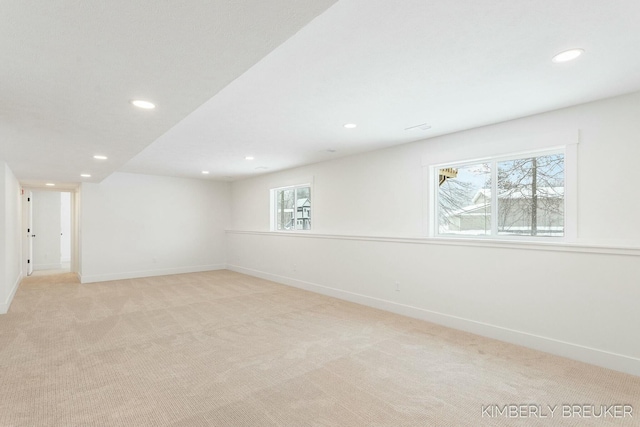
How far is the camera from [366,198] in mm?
5125

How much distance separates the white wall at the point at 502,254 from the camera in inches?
112

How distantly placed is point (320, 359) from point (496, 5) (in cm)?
287

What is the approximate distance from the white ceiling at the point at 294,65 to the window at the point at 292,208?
2.89 metres

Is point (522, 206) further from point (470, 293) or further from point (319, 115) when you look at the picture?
point (319, 115)

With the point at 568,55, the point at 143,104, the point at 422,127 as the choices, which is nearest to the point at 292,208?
the point at 422,127

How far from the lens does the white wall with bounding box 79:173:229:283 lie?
22.9 feet

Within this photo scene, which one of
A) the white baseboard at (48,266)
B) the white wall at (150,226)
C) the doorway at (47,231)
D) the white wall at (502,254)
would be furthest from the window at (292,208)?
the white baseboard at (48,266)

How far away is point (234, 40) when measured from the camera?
1.44 metres

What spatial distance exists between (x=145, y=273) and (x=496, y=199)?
727 centimetres

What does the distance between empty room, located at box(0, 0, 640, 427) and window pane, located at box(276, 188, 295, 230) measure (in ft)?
4.69

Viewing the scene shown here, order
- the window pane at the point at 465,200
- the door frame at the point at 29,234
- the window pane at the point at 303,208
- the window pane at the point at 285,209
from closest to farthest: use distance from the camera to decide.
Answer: the window pane at the point at 465,200 → the window pane at the point at 303,208 → the window pane at the point at 285,209 → the door frame at the point at 29,234

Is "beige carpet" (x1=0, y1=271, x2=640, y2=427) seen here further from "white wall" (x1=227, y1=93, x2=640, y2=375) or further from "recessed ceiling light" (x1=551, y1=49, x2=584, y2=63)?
"recessed ceiling light" (x1=551, y1=49, x2=584, y2=63)

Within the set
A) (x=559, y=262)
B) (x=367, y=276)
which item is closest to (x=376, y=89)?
(x=559, y=262)

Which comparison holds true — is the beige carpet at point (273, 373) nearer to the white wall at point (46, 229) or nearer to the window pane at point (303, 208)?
the window pane at point (303, 208)
